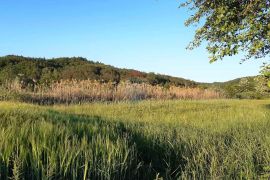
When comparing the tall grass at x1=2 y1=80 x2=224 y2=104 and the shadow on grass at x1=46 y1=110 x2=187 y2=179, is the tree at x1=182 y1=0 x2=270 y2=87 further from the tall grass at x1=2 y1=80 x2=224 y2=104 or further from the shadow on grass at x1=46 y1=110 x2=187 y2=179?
the tall grass at x1=2 y1=80 x2=224 y2=104

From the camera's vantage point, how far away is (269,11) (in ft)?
28.7

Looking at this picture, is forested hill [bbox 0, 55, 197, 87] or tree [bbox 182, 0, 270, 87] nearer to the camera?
tree [bbox 182, 0, 270, 87]

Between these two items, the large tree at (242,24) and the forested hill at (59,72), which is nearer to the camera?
the large tree at (242,24)

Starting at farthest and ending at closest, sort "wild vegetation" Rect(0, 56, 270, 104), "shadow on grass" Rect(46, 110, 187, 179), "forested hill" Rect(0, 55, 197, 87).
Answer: "forested hill" Rect(0, 55, 197, 87) < "wild vegetation" Rect(0, 56, 270, 104) < "shadow on grass" Rect(46, 110, 187, 179)

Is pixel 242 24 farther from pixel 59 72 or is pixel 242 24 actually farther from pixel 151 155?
pixel 59 72

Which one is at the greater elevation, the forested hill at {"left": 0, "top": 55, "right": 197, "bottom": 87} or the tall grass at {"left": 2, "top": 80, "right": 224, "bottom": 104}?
the forested hill at {"left": 0, "top": 55, "right": 197, "bottom": 87}

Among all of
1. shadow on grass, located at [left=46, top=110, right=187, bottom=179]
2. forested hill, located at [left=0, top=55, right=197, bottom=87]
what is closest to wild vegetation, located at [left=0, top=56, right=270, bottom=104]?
forested hill, located at [left=0, top=55, right=197, bottom=87]

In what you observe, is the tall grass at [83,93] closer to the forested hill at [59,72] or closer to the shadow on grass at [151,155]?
the forested hill at [59,72]

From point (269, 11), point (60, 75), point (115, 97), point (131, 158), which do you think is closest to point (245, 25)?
point (269, 11)

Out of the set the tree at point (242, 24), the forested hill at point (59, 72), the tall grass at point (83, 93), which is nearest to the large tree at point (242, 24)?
the tree at point (242, 24)

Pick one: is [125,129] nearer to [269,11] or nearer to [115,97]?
[269,11]

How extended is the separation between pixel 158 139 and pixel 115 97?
1468 centimetres

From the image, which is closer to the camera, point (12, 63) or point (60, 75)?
point (60, 75)

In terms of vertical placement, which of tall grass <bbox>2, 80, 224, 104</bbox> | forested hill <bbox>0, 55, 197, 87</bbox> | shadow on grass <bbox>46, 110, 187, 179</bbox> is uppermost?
forested hill <bbox>0, 55, 197, 87</bbox>
